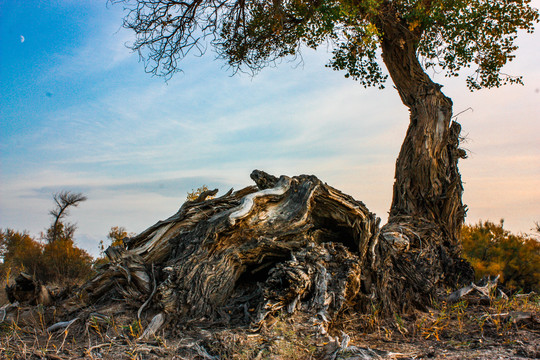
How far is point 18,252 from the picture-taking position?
45.3 ft

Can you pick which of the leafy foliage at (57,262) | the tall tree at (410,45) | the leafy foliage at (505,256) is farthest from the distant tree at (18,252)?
the leafy foliage at (505,256)

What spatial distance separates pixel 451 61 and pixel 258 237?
8082mm

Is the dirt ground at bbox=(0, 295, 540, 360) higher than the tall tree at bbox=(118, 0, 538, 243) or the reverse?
the reverse

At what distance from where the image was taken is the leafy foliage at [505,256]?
10508 mm

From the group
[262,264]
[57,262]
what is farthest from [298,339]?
[57,262]

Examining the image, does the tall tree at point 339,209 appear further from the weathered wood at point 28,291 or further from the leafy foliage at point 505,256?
the leafy foliage at point 505,256

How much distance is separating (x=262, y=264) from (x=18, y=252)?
37.9 feet

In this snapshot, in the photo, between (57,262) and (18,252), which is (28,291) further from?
(18,252)

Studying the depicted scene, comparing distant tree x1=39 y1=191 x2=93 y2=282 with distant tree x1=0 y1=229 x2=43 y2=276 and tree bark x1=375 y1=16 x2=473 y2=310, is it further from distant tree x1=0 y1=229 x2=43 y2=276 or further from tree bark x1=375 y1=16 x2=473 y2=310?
tree bark x1=375 y1=16 x2=473 y2=310

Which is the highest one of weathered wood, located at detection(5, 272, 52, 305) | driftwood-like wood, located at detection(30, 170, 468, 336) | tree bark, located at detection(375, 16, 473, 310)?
tree bark, located at detection(375, 16, 473, 310)

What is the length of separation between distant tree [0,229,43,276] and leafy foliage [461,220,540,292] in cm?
1138

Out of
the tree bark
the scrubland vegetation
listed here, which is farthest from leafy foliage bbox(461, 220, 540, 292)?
the scrubland vegetation

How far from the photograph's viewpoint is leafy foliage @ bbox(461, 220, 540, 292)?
34.5ft

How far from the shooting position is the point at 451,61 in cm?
1080
